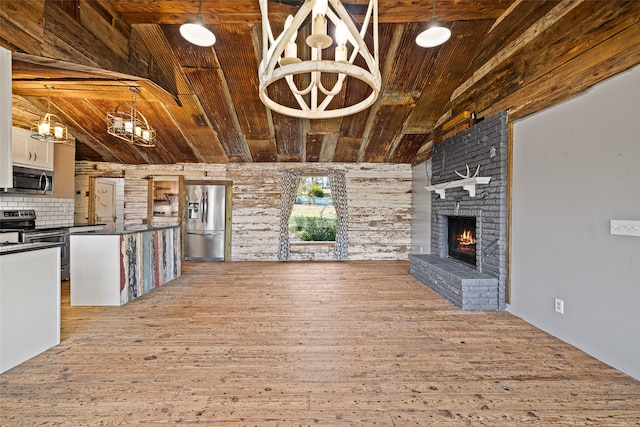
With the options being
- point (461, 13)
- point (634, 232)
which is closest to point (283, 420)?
point (634, 232)

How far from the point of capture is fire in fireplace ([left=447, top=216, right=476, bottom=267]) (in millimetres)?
4142

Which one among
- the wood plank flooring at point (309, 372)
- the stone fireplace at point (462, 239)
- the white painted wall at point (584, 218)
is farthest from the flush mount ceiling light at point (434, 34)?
the wood plank flooring at point (309, 372)

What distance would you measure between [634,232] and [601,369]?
40.7 inches

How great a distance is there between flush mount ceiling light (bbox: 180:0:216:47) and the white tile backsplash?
13.0 ft

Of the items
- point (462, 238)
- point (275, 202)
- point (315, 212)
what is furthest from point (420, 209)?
point (275, 202)

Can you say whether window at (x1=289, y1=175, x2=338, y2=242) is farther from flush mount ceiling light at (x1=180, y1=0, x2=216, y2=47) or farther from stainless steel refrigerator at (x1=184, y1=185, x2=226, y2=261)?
flush mount ceiling light at (x1=180, y1=0, x2=216, y2=47)

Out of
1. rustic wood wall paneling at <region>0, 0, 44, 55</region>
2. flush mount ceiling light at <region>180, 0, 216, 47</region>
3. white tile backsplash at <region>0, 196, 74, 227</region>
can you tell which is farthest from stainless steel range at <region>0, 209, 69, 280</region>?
flush mount ceiling light at <region>180, 0, 216, 47</region>

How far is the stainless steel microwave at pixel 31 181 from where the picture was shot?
4008 millimetres

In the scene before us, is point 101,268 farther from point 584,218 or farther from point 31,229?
point 584,218

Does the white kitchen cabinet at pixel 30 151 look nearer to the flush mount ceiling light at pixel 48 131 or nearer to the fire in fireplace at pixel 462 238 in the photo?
the flush mount ceiling light at pixel 48 131

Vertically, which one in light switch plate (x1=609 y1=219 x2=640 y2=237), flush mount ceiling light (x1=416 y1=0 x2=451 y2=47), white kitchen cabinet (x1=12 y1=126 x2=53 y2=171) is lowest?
light switch plate (x1=609 y1=219 x2=640 y2=237)

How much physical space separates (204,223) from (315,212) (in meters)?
2.55

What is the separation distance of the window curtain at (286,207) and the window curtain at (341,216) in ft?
2.84

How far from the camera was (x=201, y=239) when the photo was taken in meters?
6.46
